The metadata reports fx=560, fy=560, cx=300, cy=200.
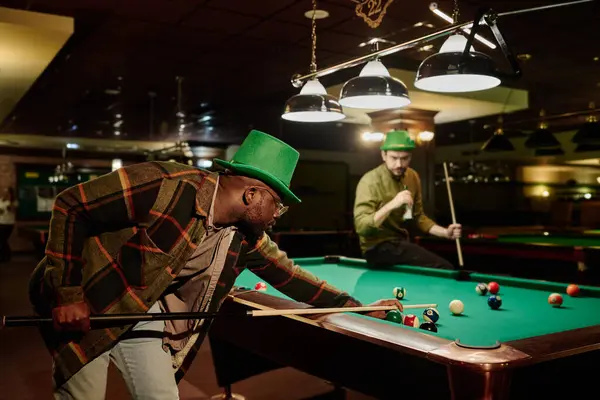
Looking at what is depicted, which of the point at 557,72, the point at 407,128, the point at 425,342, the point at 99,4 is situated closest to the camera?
the point at 425,342

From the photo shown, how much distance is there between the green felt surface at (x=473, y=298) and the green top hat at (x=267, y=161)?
63cm

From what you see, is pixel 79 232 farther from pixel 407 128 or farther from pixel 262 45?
pixel 407 128

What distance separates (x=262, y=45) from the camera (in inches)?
229

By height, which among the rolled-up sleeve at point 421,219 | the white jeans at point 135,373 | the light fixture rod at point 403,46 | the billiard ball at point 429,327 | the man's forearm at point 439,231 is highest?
the light fixture rod at point 403,46

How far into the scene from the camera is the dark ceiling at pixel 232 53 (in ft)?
15.7

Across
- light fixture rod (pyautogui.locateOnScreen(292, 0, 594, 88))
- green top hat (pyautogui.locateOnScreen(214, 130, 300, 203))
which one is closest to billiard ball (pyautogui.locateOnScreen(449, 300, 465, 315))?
green top hat (pyautogui.locateOnScreen(214, 130, 300, 203))

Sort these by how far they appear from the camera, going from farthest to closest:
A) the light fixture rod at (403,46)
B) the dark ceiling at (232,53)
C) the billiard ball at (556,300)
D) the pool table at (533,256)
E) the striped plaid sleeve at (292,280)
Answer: the pool table at (533,256) < the dark ceiling at (232,53) < the billiard ball at (556,300) < the light fixture rod at (403,46) < the striped plaid sleeve at (292,280)

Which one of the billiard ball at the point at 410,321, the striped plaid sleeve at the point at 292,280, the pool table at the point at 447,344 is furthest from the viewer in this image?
the striped plaid sleeve at the point at 292,280

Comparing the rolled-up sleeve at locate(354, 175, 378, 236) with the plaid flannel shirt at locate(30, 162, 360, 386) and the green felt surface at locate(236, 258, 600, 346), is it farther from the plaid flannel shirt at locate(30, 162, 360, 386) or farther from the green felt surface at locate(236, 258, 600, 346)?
the plaid flannel shirt at locate(30, 162, 360, 386)

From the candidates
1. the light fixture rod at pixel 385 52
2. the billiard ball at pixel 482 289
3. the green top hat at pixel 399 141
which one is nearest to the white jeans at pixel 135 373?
the billiard ball at pixel 482 289

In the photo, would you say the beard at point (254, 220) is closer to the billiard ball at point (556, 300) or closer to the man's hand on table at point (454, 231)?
the billiard ball at point (556, 300)

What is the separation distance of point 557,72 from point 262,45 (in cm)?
382

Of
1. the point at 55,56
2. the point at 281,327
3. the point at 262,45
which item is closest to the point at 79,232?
the point at 281,327

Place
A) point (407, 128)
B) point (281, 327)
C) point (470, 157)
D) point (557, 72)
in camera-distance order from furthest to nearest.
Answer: point (470, 157) → point (407, 128) → point (557, 72) → point (281, 327)
